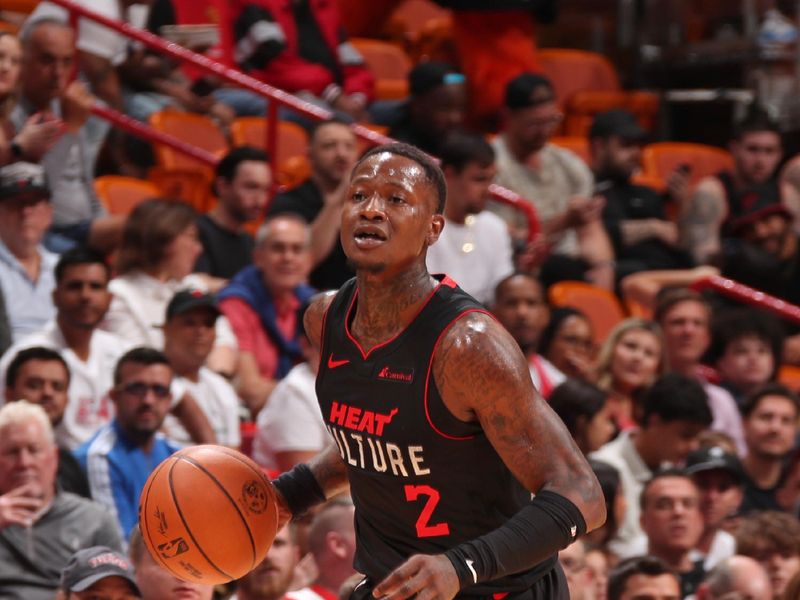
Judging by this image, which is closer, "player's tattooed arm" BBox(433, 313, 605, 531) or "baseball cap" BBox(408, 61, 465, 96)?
"player's tattooed arm" BBox(433, 313, 605, 531)

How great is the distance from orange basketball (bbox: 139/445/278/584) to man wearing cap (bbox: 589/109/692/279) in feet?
18.7

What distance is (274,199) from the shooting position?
8.31m

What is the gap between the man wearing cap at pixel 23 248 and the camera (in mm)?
7078

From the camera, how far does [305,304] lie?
302 inches

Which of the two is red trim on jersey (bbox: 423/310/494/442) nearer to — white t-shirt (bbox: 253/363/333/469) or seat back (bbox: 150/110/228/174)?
white t-shirt (bbox: 253/363/333/469)

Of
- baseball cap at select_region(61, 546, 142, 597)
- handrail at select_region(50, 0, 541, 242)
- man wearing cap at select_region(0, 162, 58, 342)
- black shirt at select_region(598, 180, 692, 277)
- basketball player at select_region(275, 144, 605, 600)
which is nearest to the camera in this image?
basketball player at select_region(275, 144, 605, 600)

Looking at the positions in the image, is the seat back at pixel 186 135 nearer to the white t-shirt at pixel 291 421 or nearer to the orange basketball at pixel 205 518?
the white t-shirt at pixel 291 421

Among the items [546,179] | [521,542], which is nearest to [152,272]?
[546,179]

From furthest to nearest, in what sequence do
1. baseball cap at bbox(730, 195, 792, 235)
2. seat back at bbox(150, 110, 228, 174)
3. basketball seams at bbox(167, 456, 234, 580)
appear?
baseball cap at bbox(730, 195, 792, 235) < seat back at bbox(150, 110, 228, 174) < basketball seams at bbox(167, 456, 234, 580)

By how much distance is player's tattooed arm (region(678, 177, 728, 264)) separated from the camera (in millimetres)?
10062

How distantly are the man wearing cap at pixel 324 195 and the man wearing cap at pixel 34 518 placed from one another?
259 centimetres

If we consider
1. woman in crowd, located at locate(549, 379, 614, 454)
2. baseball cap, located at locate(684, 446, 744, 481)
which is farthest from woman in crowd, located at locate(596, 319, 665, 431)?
baseball cap, located at locate(684, 446, 744, 481)

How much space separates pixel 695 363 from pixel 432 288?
4812mm

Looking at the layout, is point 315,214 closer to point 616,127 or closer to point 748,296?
point 616,127
